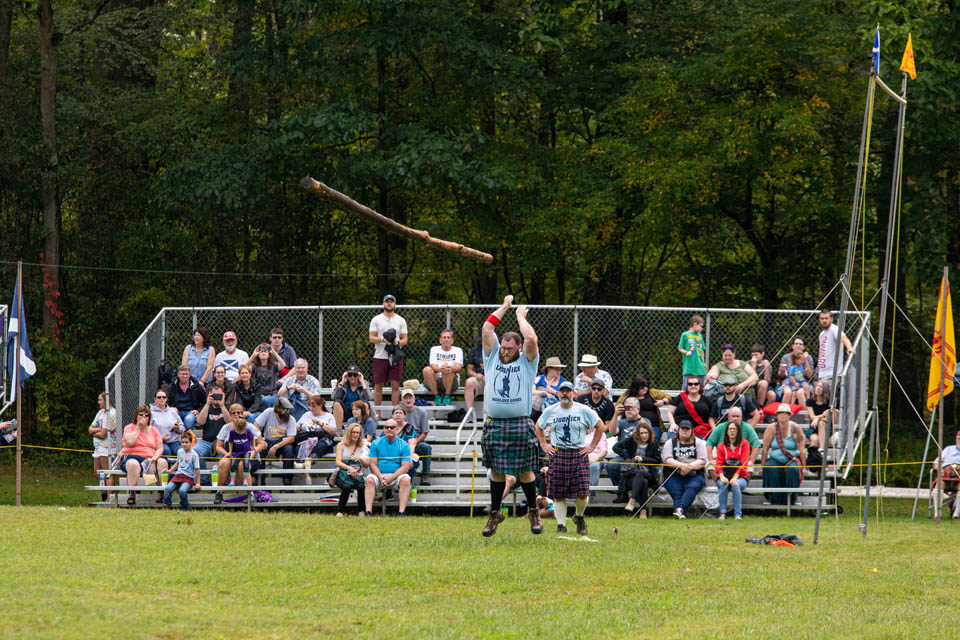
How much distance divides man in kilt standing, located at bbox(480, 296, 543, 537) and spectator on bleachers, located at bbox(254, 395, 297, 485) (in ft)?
16.3

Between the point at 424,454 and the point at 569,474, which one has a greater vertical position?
the point at 569,474

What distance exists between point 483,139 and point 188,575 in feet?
44.2

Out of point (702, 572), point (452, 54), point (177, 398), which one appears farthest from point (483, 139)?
point (702, 572)

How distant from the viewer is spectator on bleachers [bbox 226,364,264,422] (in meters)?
14.6

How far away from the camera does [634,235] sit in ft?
71.4

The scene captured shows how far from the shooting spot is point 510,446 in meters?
9.32

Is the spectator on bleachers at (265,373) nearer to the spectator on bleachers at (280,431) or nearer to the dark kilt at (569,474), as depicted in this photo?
the spectator on bleachers at (280,431)

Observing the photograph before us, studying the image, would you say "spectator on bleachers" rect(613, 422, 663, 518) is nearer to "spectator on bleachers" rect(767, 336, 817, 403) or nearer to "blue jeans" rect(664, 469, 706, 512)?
"blue jeans" rect(664, 469, 706, 512)

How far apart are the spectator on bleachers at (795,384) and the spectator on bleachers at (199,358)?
6.98m

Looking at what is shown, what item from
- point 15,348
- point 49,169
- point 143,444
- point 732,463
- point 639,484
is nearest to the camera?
point 639,484

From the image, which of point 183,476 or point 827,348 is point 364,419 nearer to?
point 183,476

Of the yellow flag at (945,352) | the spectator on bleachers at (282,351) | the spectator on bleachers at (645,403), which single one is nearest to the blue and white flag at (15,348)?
the spectator on bleachers at (282,351)

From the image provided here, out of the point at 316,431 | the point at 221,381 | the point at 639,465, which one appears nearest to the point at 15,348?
A: the point at 221,381

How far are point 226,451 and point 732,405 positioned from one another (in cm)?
582
